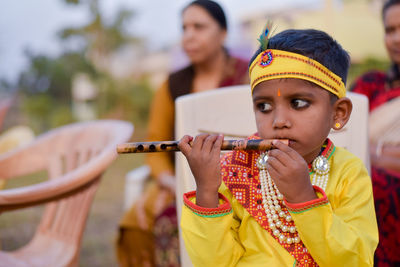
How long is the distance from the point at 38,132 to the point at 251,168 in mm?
6510

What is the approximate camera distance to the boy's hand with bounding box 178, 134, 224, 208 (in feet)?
3.30

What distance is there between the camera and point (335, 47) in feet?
3.74

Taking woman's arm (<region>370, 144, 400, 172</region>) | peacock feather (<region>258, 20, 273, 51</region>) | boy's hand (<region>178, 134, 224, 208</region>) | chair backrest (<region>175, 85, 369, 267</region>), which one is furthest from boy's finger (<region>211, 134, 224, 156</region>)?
woman's arm (<region>370, 144, 400, 172</region>)

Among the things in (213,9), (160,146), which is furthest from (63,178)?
(213,9)

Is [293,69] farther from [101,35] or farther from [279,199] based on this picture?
[101,35]

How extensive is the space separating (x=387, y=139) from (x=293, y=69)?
122 centimetres

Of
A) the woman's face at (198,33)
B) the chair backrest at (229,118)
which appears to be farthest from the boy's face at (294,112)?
the woman's face at (198,33)

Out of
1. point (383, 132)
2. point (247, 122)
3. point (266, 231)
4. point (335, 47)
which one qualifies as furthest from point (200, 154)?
point (383, 132)

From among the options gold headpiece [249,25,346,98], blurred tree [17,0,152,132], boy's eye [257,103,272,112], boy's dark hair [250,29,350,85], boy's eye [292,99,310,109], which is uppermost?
boy's dark hair [250,29,350,85]

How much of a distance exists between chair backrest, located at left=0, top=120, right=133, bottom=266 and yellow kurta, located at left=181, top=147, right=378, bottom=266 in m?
0.62

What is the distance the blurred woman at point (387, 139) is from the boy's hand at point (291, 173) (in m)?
0.80

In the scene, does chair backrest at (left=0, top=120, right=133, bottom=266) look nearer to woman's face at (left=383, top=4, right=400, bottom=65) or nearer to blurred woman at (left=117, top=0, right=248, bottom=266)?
blurred woman at (left=117, top=0, right=248, bottom=266)

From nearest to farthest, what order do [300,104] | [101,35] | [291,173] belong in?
[291,173]
[300,104]
[101,35]

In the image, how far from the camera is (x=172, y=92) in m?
2.45
